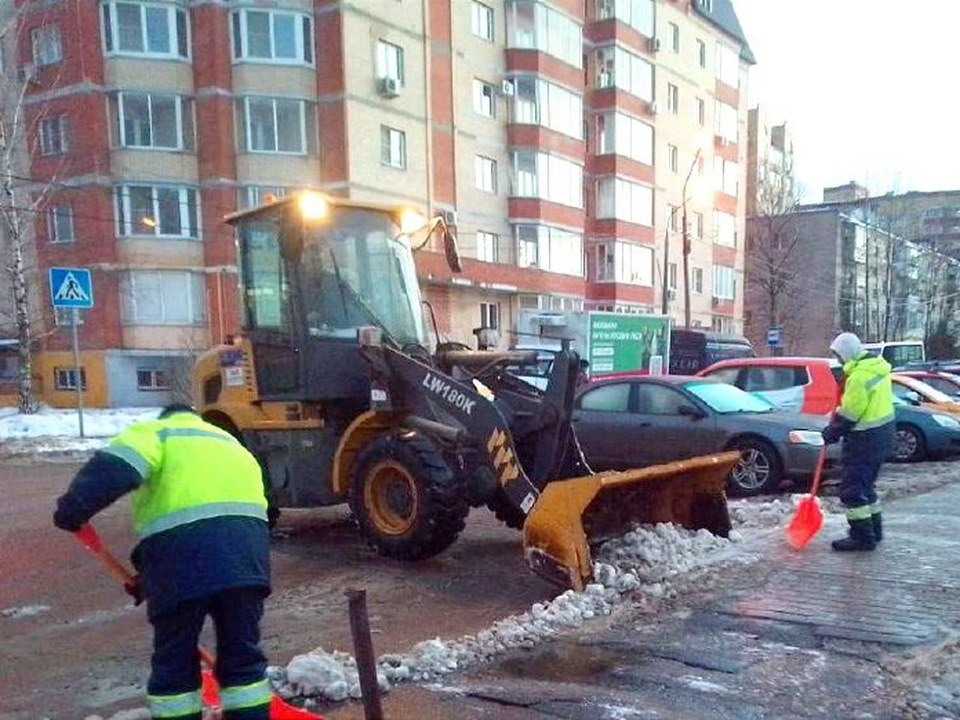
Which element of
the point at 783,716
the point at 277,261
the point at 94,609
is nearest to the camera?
the point at 783,716

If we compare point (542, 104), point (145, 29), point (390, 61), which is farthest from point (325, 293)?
point (542, 104)

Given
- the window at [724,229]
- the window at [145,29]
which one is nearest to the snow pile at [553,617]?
the window at [145,29]

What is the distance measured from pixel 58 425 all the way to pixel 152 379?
24.6 ft

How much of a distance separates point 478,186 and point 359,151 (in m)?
6.90

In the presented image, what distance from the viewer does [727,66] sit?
48188 mm

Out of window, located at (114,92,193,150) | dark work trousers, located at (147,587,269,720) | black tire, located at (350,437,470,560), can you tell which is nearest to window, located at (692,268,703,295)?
window, located at (114,92,193,150)

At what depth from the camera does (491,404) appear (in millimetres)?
6598

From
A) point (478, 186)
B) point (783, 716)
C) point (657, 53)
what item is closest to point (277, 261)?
point (783, 716)

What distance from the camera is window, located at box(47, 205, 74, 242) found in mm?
27625

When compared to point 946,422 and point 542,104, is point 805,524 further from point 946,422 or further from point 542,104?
point 542,104

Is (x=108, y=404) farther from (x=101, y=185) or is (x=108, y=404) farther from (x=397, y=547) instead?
(x=397, y=547)

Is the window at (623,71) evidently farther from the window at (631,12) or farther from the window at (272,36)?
the window at (272,36)

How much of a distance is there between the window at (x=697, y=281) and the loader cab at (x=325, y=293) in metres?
39.8

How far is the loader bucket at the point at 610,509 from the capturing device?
19.0 feet
